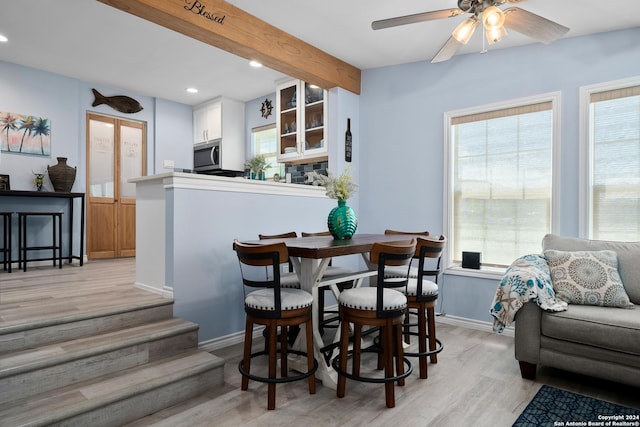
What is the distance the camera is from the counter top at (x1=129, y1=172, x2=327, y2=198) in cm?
284

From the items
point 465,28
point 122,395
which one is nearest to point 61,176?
point 122,395

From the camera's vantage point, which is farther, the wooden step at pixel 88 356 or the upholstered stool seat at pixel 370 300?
the upholstered stool seat at pixel 370 300

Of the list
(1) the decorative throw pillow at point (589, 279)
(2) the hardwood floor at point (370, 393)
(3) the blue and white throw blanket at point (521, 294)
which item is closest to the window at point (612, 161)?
(1) the decorative throw pillow at point (589, 279)

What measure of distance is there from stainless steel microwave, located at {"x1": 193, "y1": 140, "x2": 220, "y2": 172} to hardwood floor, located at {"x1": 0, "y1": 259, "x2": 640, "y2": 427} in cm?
313

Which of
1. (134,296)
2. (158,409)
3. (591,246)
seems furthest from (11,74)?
(591,246)

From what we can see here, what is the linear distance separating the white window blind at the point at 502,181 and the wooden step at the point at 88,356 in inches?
110

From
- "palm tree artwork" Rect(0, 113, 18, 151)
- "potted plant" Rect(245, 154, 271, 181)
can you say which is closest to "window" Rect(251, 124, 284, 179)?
"potted plant" Rect(245, 154, 271, 181)

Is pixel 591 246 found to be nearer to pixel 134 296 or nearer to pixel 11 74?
pixel 134 296

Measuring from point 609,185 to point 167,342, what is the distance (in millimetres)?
3592

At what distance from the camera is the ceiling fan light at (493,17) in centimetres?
214

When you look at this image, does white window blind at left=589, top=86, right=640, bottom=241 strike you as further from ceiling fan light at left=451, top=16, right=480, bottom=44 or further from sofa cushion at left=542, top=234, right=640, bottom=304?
ceiling fan light at left=451, top=16, right=480, bottom=44

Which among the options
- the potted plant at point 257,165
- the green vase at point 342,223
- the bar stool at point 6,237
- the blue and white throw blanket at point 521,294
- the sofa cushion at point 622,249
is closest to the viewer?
the blue and white throw blanket at point 521,294

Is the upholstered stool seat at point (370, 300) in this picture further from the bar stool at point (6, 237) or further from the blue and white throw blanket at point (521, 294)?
the bar stool at point (6, 237)

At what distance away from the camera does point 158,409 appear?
2125mm
